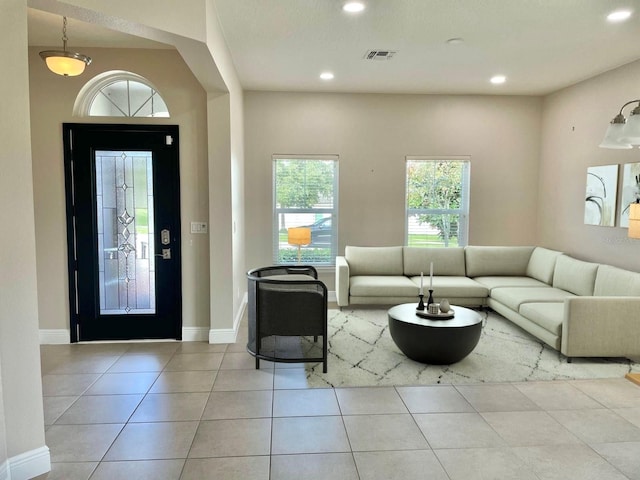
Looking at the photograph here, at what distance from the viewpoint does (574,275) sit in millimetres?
4855

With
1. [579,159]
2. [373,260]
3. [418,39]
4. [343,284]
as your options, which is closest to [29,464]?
[343,284]

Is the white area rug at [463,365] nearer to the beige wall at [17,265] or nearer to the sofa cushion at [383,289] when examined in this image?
the sofa cushion at [383,289]

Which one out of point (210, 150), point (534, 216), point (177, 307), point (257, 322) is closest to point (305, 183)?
point (210, 150)

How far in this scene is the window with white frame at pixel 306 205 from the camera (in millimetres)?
6129

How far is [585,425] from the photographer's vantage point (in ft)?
9.23

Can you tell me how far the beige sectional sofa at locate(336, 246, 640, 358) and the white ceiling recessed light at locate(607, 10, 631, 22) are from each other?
228 cm

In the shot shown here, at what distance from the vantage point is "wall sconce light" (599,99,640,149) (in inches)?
130

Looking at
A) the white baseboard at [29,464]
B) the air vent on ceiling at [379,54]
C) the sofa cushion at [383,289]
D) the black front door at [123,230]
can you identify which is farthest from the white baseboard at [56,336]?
the air vent on ceiling at [379,54]

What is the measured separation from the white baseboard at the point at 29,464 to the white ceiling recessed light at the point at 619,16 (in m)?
4.85

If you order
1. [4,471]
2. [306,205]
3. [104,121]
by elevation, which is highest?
[104,121]

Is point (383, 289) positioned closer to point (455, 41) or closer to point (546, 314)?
point (546, 314)

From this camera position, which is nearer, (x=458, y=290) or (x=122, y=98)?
(x=122, y=98)

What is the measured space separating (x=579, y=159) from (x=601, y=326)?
250cm

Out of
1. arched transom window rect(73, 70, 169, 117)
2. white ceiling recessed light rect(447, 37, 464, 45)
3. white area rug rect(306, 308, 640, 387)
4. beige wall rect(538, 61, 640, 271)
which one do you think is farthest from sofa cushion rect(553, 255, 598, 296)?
arched transom window rect(73, 70, 169, 117)
